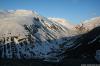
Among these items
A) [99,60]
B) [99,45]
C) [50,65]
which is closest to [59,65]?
[50,65]

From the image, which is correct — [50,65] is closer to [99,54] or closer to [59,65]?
[59,65]

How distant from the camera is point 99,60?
109m

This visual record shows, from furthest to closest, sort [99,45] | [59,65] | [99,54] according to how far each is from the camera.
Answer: [99,45] < [99,54] < [59,65]

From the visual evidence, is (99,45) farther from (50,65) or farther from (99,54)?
(50,65)

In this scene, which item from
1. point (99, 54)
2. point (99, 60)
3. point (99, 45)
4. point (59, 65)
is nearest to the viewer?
point (59, 65)

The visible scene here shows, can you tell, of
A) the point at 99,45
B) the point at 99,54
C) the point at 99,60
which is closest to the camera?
the point at 99,60

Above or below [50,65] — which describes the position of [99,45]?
above

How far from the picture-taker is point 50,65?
340ft

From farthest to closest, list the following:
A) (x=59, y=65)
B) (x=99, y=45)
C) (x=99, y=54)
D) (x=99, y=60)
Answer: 1. (x=99, y=45)
2. (x=99, y=54)
3. (x=99, y=60)
4. (x=59, y=65)

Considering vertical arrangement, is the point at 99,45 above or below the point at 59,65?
above

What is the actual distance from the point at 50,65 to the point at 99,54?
30093mm

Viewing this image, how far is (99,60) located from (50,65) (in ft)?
81.5

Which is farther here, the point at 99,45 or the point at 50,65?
the point at 99,45

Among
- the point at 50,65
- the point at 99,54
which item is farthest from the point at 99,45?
the point at 50,65
